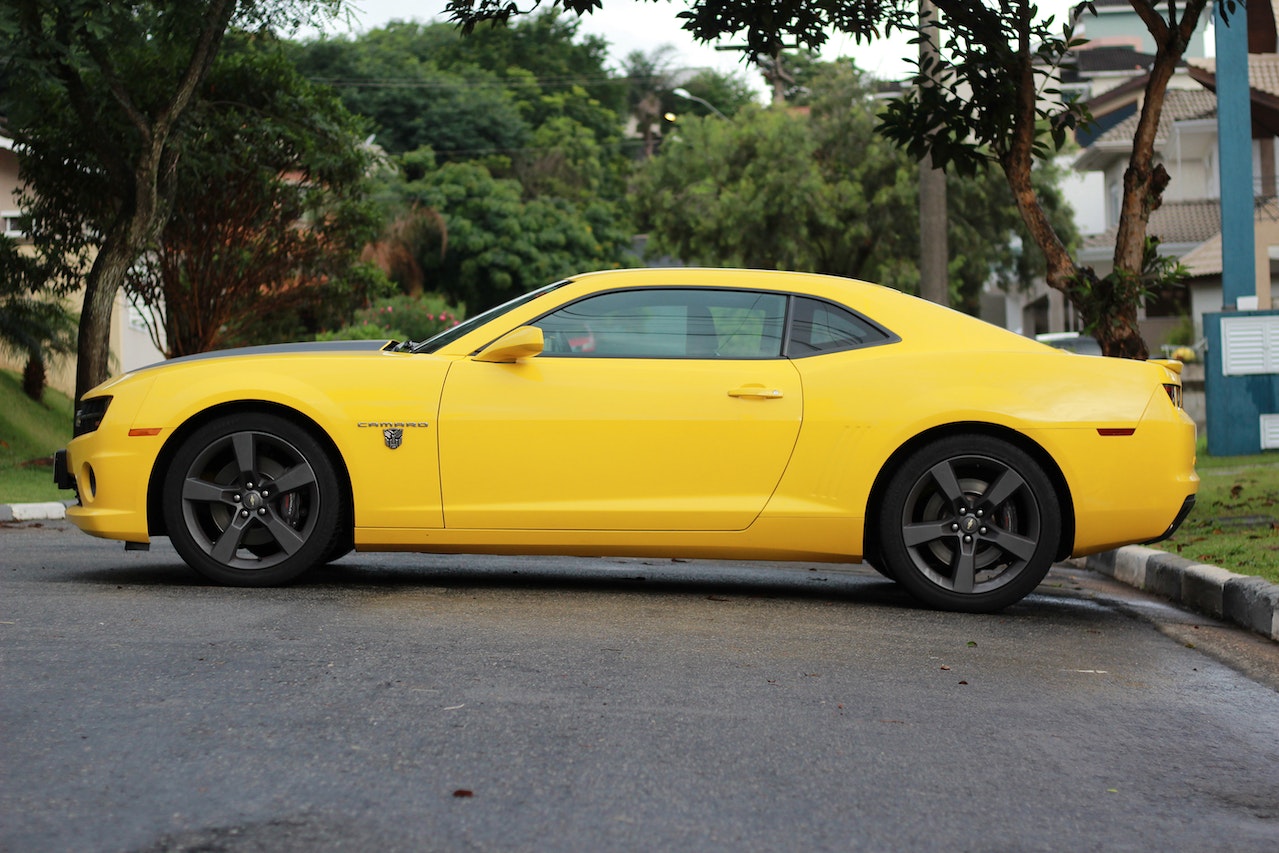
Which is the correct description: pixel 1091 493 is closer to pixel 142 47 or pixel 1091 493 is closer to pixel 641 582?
pixel 641 582

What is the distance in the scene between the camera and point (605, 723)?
A: 430 centimetres

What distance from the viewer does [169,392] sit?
672cm

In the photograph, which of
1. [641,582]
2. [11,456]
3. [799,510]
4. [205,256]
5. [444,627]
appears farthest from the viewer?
[205,256]

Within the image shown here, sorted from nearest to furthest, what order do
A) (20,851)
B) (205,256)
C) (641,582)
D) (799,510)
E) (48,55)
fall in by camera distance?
(20,851), (799,510), (641,582), (48,55), (205,256)

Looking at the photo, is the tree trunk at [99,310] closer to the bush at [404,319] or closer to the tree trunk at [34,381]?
the tree trunk at [34,381]

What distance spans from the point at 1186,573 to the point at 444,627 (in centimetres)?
409

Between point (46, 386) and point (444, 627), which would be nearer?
point (444, 627)

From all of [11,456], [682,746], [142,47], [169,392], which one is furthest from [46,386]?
[682,746]

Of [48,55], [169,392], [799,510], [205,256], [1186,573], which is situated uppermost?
[48,55]

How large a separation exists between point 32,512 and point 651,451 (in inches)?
279

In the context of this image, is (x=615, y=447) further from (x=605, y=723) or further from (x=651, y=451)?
(x=605, y=723)

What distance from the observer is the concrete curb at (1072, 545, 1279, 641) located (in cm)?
680

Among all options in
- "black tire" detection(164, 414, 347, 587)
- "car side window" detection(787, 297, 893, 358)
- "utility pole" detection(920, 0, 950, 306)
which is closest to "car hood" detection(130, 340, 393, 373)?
"black tire" detection(164, 414, 347, 587)

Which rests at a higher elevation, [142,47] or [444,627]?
[142,47]
